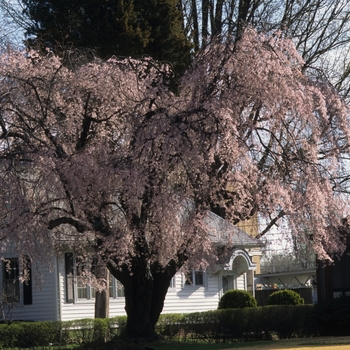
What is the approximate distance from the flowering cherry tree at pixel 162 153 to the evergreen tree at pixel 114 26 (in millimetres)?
8195

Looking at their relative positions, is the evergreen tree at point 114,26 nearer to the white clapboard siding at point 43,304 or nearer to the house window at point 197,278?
the white clapboard siding at point 43,304

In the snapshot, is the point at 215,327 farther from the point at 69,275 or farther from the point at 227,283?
the point at 227,283

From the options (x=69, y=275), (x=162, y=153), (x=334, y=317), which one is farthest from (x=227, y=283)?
(x=162, y=153)

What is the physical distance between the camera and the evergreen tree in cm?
2725

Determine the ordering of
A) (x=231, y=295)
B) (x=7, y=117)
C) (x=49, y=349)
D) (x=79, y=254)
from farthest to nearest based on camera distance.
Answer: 1. (x=231, y=295)
2. (x=79, y=254)
3. (x=49, y=349)
4. (x=7, y=117)

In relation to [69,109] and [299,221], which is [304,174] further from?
[69,109]

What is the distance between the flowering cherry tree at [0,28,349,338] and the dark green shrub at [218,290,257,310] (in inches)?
379

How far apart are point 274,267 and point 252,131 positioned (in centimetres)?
4109

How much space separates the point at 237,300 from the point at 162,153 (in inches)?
551

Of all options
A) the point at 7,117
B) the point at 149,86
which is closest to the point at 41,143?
the point at 7,117

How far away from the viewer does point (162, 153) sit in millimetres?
15898

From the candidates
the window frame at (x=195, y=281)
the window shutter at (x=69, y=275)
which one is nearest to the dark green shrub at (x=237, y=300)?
the window frame at (x=195, y=281)

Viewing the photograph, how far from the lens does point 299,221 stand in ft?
57.8

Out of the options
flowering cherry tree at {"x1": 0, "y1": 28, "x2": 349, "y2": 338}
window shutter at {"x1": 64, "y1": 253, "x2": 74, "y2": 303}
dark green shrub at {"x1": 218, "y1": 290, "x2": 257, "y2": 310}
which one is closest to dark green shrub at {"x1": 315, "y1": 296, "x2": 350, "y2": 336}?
flowering cherry tree at {"x1": 0, "y1": 28, "x2": 349, "y2": 338}
